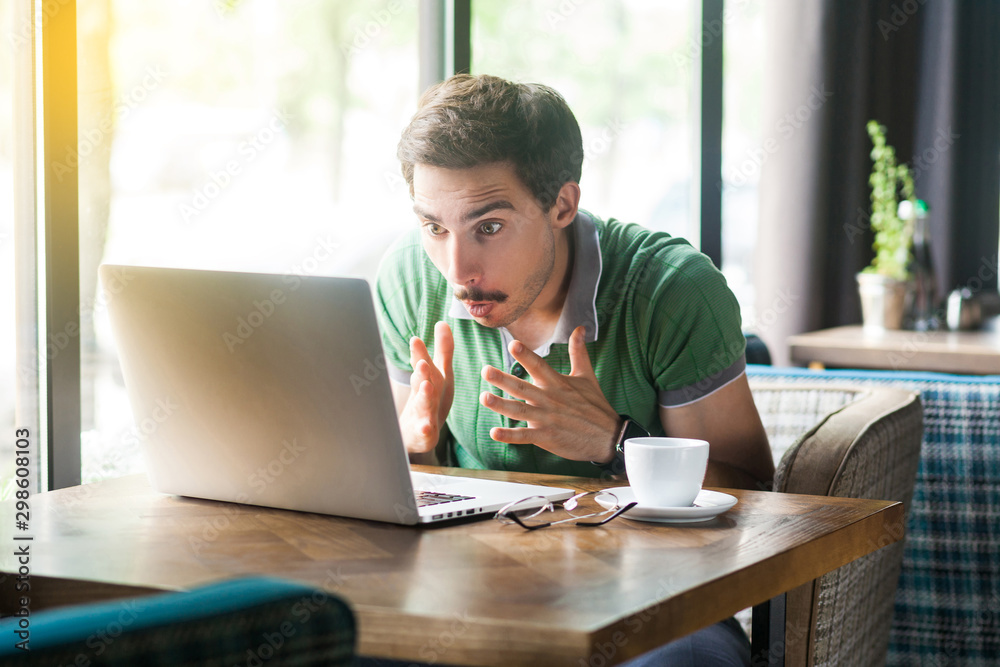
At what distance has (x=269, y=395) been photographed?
101 cm

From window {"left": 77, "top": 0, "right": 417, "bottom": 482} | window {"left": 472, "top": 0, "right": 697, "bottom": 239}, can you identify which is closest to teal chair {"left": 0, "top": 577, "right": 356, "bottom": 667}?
window {"left": 77, "top": 0, "right": 417, "bottom": 482}

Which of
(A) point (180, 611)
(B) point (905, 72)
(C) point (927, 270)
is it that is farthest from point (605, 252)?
(B) point (905, 72)

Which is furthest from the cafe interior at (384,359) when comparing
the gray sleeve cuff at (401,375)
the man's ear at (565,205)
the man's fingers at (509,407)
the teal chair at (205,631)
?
the gray sleeve cuff at (401,375)

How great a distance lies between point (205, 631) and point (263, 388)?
0.62 m

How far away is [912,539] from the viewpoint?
5.71ft

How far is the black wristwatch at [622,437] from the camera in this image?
1.30 meters

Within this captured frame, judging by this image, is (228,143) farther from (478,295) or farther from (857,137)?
(857,137)

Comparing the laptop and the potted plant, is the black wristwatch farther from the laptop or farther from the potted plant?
the potted plant

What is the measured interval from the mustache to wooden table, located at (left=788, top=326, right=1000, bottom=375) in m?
1.72

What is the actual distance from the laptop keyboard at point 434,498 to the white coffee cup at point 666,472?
0.64ft

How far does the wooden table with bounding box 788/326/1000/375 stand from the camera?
2.70m

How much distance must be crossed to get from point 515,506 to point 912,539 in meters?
1.02

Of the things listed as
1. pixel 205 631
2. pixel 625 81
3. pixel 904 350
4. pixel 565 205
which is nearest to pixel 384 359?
pixel 205 631

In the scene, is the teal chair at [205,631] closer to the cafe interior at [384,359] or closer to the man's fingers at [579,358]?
the cafe interior at [384,359]
